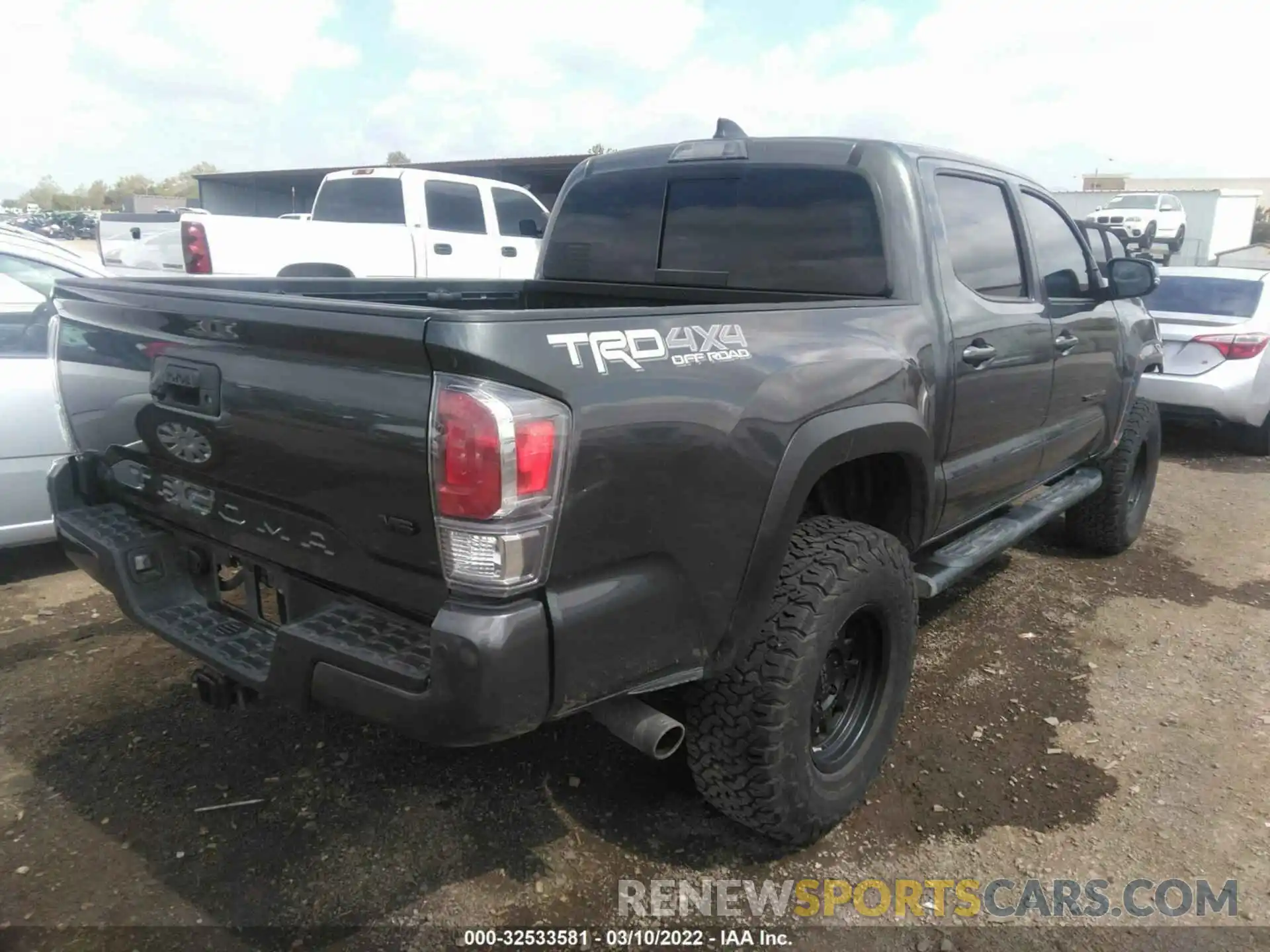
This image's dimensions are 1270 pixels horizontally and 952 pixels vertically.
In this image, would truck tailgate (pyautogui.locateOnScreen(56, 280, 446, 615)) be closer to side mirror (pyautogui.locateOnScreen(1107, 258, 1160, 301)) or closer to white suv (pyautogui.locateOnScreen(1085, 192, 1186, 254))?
side mirror (pyautogui.locateOnScreen(1107, 258, 1160, 301))

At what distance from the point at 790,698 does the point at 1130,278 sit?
3.04 metres

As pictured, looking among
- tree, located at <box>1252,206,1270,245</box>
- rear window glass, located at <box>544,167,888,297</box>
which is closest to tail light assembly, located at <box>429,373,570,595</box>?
rear window glass, located at <box>544,167,888,297</box>

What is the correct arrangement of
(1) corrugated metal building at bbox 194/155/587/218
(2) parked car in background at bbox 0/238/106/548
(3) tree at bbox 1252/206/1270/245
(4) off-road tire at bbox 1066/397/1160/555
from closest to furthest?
1. (2) parked car in background at bbox 0/238/106/548
2. (4) off-road tire at bbox 1066/397/1160/555
3. (1) corrugated metal building at bbox 194/155/587/218
4. (3) tree at bbox 1252/206/1270/245

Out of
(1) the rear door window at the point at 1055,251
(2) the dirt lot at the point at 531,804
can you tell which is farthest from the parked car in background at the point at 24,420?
(1) the rear door window at the point at 1055,251

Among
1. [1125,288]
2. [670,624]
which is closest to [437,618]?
[670,624]

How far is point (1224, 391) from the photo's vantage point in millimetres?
7387

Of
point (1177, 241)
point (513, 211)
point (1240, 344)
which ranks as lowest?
point (1240, 344)

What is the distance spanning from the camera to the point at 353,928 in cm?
235

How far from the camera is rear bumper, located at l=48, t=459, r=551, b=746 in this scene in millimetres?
1833

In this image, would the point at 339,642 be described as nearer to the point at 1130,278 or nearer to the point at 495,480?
the point at 495,480

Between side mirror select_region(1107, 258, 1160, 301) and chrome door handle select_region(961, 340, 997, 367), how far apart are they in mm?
1385

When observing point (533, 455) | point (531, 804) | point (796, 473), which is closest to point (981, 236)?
point (796, 473)

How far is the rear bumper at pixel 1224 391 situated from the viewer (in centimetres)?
740

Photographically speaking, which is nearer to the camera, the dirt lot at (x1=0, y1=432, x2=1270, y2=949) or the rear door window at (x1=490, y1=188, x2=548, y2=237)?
the dirt lot at (x1=0, y1=432, x2=1270, y2=949)
